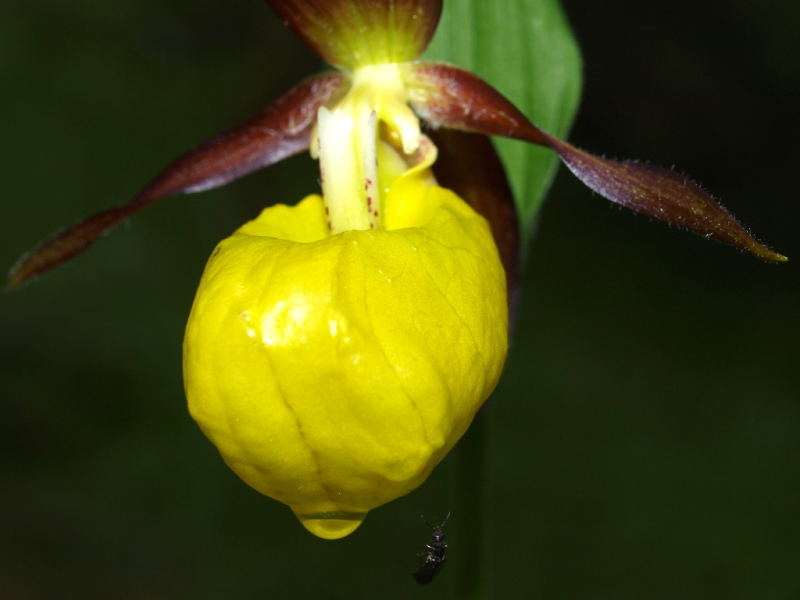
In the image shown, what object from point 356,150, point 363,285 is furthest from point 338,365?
point 356,150

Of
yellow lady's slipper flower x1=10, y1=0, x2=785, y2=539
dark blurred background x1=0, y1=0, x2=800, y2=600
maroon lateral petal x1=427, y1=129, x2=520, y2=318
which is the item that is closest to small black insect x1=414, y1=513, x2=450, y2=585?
yellow lady's slipper flower x1=10, y1=0, x2=785, y2=539

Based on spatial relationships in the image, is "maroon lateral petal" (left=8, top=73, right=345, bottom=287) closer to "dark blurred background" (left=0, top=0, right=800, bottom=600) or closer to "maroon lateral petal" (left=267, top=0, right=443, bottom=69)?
"maroon lateral petal" (left=267, top=0, right=443, bottom=69)

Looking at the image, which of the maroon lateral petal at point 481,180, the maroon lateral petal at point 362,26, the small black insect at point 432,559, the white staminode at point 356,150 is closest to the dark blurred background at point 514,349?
the small black insect at point 432,559

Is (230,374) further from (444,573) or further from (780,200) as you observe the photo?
(780,200)

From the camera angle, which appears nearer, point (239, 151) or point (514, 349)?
point (239, 151)

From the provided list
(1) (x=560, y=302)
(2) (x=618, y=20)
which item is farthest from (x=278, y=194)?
(2) (x=618, y=20)

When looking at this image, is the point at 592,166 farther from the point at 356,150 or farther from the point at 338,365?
the point at 338,365

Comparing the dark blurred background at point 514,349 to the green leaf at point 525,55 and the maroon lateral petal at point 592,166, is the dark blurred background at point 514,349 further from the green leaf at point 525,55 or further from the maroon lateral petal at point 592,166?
the maroon lateral petal at point 592,166
